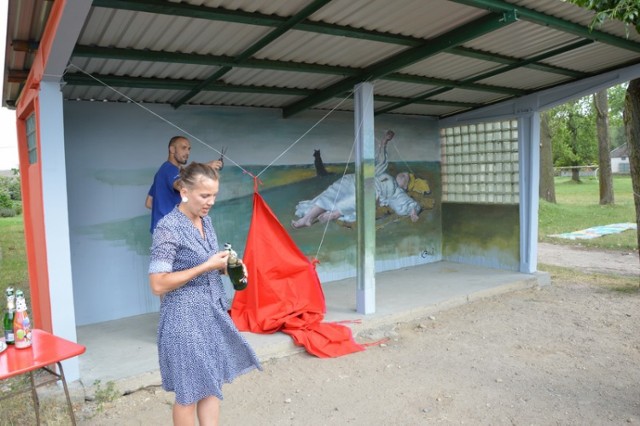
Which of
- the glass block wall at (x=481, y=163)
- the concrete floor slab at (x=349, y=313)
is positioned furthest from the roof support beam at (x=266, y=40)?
the glass block wall at (x=481, y=163)

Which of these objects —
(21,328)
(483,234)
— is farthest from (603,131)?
(21,328)

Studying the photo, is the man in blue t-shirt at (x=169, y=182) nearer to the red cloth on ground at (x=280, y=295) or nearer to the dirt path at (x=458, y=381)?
the red cloth on ground at (x=280, y=295)

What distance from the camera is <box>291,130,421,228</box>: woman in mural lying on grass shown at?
7157mm

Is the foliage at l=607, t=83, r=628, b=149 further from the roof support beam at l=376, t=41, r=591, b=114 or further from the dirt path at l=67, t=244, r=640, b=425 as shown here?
the dirt path at l=67, t=244, r=640, b=425

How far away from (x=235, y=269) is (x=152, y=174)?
3810mm

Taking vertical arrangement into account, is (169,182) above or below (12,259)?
above

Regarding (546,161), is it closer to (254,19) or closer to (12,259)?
(254,19)

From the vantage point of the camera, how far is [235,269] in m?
2.43

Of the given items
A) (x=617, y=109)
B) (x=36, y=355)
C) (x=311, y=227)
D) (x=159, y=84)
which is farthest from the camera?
(x=617, y=109)

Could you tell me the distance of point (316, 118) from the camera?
23.3 feet

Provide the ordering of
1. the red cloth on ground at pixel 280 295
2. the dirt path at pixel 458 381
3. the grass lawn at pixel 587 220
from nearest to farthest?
1. the dirt path at pixel 458 381
2. the red cloth on ground at pixel 280 295
3. the grass lawn at pixel 587 220

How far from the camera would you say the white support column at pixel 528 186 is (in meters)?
7.34

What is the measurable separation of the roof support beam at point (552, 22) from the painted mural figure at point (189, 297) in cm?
279

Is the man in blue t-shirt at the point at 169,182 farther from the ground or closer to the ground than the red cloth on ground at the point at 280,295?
farther from the ground
